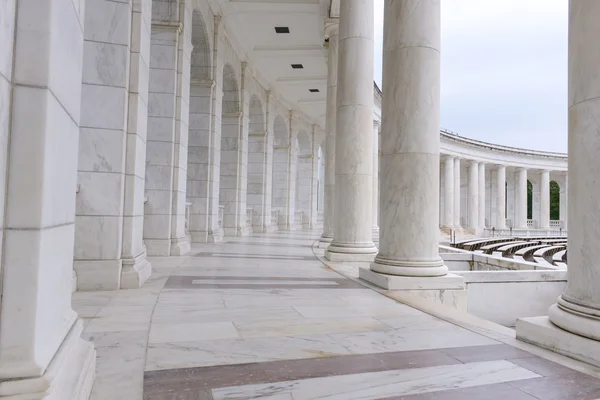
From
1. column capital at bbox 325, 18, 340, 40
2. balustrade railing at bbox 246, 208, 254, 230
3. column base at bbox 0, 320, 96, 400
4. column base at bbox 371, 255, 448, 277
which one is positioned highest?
column capital at bbox 325, 18, 340, 40

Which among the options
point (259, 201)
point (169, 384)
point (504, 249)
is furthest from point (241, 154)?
point (169, 384)

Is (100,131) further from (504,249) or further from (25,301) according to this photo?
(504,249)

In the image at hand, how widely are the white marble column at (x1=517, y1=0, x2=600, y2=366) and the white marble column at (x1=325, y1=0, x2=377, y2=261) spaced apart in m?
19.5

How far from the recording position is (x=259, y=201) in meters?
71.0

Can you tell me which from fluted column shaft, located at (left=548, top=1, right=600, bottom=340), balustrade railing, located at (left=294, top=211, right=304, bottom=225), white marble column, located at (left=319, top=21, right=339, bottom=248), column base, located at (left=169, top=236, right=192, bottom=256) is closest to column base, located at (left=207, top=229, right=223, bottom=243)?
column base, located at (left=169, top=236, right=192, bottom=256)

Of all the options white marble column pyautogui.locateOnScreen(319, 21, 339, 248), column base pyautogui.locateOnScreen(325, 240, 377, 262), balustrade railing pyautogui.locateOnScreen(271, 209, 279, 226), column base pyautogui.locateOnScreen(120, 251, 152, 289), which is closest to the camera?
column base pyautogui.locateOnScreen(120, 251, 152, 289)

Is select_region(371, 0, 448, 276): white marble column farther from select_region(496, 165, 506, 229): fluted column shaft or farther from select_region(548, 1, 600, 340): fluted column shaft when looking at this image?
select_region(496, 165, 506, 229): fluted column shaft

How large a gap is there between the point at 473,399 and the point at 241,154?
50105 mm

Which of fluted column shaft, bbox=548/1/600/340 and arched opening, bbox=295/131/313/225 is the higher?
arched opening, bbox=295/131/313/225

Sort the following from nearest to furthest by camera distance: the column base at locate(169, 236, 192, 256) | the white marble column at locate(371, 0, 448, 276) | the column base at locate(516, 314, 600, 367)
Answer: the column base at locate(516, 314, 600, 367) < the white marble column at locate(371, 0, 448, 276) < the column base at locate(169, 236, 192, 256)

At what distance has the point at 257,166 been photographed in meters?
70.1

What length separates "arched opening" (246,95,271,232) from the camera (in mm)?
69688

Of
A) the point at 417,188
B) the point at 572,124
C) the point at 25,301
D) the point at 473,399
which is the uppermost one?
the point at 572,124

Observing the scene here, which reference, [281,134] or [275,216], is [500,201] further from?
[275,216]
